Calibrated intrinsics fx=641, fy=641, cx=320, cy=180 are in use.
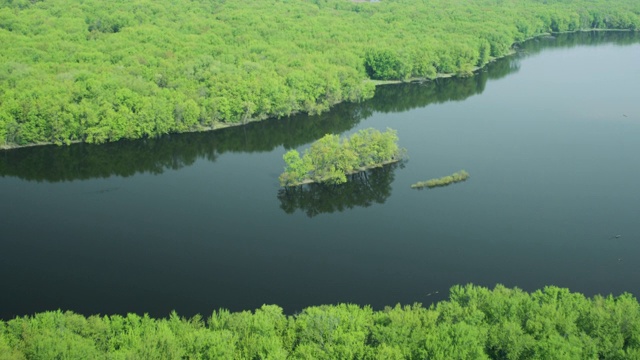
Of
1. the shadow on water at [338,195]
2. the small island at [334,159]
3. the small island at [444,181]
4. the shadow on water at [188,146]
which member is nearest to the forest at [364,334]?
the shadow on water at [338,195]

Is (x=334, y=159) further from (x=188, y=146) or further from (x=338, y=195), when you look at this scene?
(x=188, y=146)

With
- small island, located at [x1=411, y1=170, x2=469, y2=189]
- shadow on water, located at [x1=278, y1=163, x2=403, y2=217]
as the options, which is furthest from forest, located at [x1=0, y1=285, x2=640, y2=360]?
small island, located at [x1=411, y1=170, x2=469, y2=189]

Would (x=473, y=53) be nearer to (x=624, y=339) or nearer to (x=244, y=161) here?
(x=244, y=161)

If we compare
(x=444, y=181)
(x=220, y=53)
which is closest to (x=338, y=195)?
(x=444, y=181)

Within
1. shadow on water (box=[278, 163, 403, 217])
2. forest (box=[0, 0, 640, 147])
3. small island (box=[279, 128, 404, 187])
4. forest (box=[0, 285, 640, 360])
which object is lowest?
forest (box=[0, 285, 640, 360])

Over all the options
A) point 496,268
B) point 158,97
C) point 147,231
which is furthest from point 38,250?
point 496,268

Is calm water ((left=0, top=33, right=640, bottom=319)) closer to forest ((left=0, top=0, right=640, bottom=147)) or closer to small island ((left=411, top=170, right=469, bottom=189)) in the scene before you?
small island ((left=411, top=170, right=469, bottom=189))
